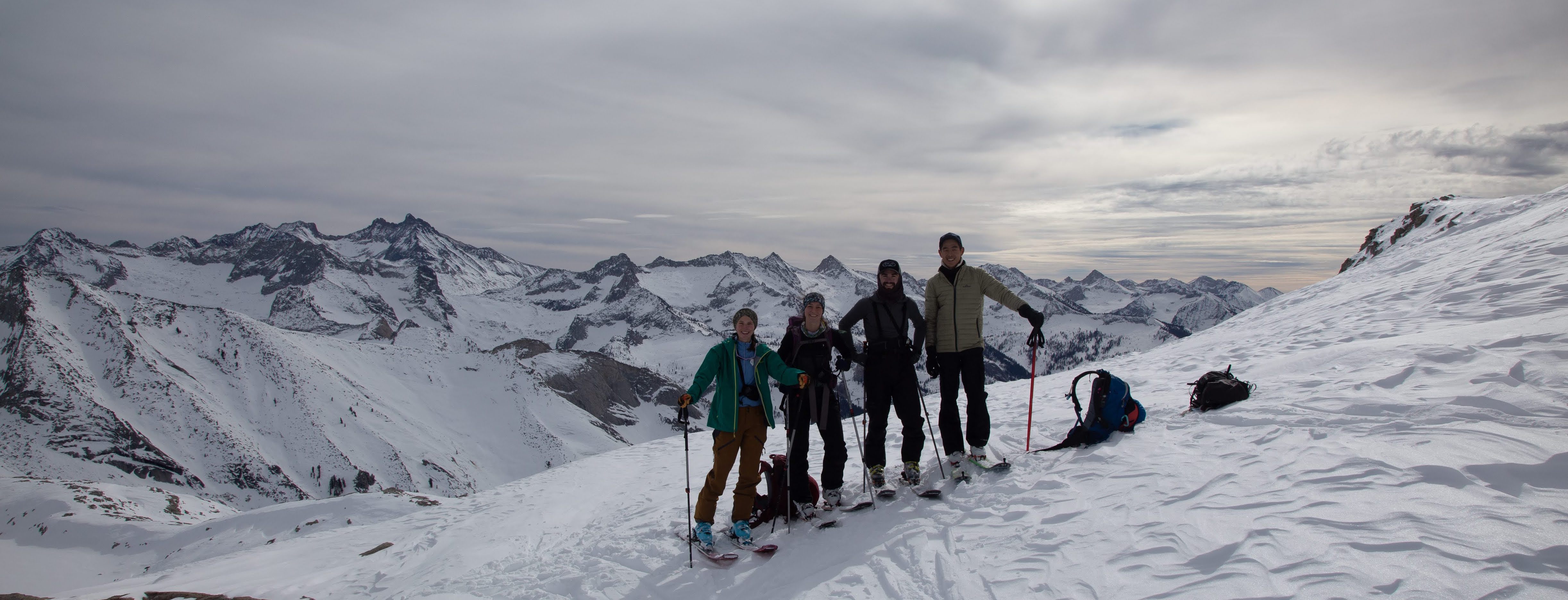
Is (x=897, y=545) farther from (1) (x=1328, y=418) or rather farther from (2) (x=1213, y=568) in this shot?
(1) (x=1328, y=418)

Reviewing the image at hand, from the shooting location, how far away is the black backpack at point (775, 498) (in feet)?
28.6

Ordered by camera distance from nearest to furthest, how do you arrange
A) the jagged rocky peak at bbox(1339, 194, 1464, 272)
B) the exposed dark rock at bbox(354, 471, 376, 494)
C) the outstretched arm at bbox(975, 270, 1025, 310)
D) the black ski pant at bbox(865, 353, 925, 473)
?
the black ski pant at bbox(865, 353, 925, 473)
the outstretched arm at bbox(975, 270, 1025, 310)
the jagged rocky peak at bbox(1339, 194, 1464, 272)
the exposed dark rock at bbox(354, 471, 376, 494)

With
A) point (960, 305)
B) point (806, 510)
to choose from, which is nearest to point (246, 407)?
point (806, 510)

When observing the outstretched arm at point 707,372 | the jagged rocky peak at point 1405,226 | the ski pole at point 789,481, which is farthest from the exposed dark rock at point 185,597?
the jagged rocky peak at point 1405,226

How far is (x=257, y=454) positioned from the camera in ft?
311

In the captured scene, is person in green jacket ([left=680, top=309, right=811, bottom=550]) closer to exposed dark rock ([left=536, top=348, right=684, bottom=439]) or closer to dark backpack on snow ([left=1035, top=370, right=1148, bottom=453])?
dark backpack on snow ([left=1035, top=370, right=1148, bottom=453])

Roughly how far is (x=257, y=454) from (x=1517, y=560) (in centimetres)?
12707

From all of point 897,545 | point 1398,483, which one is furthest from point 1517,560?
point 897,545

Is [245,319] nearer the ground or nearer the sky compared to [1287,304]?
nearer the ground

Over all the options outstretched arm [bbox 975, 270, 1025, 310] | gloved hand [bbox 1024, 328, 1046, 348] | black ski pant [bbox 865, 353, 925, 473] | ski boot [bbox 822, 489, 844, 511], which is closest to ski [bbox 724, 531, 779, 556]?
ski boot [bbox 822, 489, 844, 511]

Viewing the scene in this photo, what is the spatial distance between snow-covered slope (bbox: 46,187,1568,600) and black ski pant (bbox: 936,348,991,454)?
0.64 metres

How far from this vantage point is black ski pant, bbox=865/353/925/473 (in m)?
8.40

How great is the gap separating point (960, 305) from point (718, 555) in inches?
183

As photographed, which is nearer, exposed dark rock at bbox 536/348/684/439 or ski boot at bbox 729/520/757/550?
ski boot at bbox 729/520/757/550
